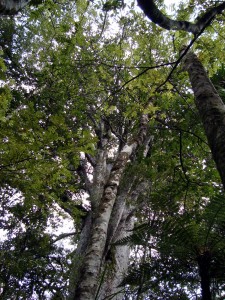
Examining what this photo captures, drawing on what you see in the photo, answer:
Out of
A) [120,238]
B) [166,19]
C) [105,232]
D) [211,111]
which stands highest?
[166,19]

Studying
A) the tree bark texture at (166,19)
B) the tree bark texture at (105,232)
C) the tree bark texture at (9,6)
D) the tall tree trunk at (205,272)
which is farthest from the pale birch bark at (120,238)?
the tree bark texture at (9,6)

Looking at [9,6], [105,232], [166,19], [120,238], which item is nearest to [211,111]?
[166,19]

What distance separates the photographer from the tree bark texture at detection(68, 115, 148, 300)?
306 cm

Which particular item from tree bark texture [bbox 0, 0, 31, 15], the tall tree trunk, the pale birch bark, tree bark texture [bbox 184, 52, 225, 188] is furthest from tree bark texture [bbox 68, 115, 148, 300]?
tree bark texture [bbox 0, 0, 31, 15]

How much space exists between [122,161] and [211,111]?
2.69 m

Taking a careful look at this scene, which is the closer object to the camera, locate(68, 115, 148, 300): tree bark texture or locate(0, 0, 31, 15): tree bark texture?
locate(0, 0, 31, 15): tree bark texture

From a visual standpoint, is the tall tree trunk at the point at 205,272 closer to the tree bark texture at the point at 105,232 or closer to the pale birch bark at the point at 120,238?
the tree bark texture at the point at 105,232

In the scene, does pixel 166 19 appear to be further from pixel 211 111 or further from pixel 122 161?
pixel 122 161

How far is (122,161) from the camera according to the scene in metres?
4.80

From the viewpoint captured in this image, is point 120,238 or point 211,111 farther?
point 120,238

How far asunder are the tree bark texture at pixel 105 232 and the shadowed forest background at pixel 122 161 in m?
0.02

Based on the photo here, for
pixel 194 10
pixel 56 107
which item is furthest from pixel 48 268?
pixel 194 10

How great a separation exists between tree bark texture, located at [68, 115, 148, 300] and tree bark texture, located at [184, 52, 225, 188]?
1317mm

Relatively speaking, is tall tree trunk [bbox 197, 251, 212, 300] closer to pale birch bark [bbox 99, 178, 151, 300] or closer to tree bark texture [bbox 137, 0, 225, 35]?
tree bark texture [bbox 137, 0, 225, 35]
